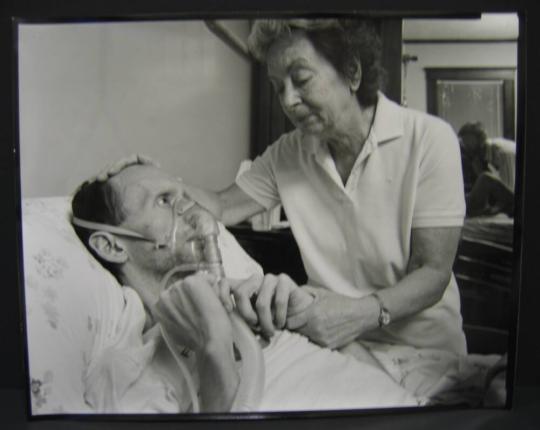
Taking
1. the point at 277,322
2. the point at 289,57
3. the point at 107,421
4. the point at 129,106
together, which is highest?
the point at 289,57

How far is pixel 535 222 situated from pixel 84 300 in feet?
3.96

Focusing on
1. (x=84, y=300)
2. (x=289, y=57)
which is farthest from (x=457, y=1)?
(x=84, y=300)

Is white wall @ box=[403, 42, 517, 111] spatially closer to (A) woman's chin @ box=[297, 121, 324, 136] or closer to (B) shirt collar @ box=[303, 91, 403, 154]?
(B) shirt collar @ box=[303, 91, 403, 154]

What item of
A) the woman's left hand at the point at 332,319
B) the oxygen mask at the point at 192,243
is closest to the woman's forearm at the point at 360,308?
the woman's left hand at the point at 332,319

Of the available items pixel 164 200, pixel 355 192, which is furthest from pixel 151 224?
pixel 355 192

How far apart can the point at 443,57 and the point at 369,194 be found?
387 millimetres

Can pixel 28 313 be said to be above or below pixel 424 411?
above

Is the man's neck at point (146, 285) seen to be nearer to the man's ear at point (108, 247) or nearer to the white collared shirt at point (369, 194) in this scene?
the man's ear at point (108, 247)

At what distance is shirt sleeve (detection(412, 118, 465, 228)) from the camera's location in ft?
4.92

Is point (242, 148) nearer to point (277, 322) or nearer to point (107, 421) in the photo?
point (277, 322)

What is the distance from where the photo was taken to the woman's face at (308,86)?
4.83 feet

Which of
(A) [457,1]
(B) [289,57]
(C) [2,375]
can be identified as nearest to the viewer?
(B) [289,57]

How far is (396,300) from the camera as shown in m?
1.52

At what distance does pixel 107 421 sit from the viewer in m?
1.53
